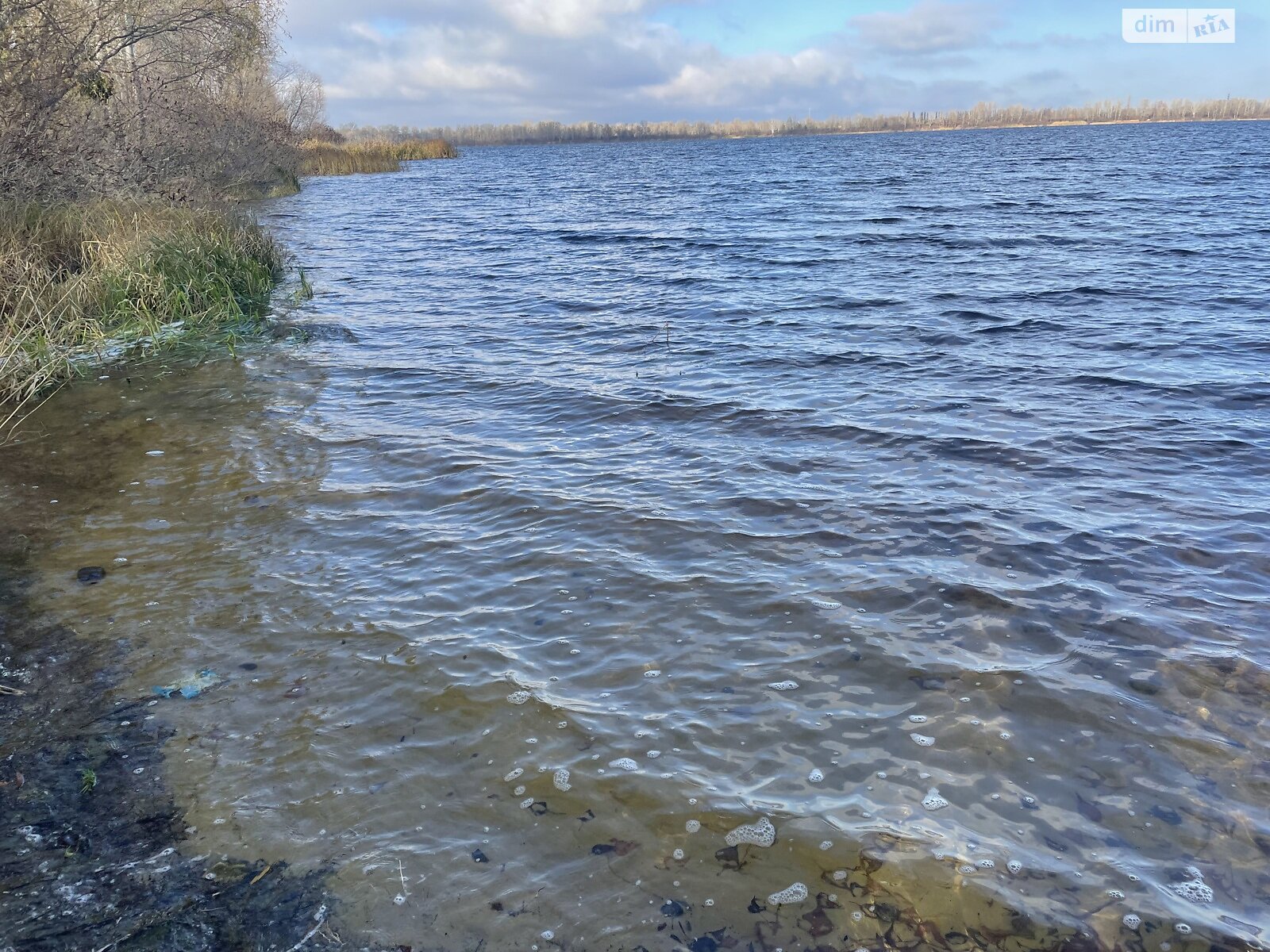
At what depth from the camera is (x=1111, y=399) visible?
902 cm

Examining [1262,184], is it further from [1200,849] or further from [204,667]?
[204,667]

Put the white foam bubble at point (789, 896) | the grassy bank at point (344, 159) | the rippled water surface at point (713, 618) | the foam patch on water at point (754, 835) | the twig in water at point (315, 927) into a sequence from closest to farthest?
the twig in water at point (315, 927) < the white foam bubble at point (789, 896) < the rippled water surface at point (713, 618) < the foam patch on water at point (754, 835) < the grassy bank at point (344, 159)

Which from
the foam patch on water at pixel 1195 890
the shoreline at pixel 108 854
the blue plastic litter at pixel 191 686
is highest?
the blue plastic litter at pixel 191 686

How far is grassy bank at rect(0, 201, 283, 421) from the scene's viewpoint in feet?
30.9

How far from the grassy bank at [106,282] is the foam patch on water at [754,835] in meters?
8.60

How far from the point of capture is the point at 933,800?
3.67m

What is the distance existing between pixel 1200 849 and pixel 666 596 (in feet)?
9.77

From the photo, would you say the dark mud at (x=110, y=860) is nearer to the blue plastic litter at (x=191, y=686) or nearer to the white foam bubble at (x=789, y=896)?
the blue plastic litter at (x=191, y=686)

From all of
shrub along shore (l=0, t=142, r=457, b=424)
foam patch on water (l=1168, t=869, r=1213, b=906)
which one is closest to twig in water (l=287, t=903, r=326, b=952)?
foam patch on water (l=1168, t=869, r=1213, b=906)

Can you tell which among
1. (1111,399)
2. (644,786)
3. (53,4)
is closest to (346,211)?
(53,4)

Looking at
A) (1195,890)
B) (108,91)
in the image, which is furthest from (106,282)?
(1195,890)

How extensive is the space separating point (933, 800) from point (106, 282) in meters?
12.7

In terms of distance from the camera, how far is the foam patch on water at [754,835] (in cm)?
342

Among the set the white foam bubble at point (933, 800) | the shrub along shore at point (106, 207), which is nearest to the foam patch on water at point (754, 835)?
the white foam bubble at point (933, 800)
